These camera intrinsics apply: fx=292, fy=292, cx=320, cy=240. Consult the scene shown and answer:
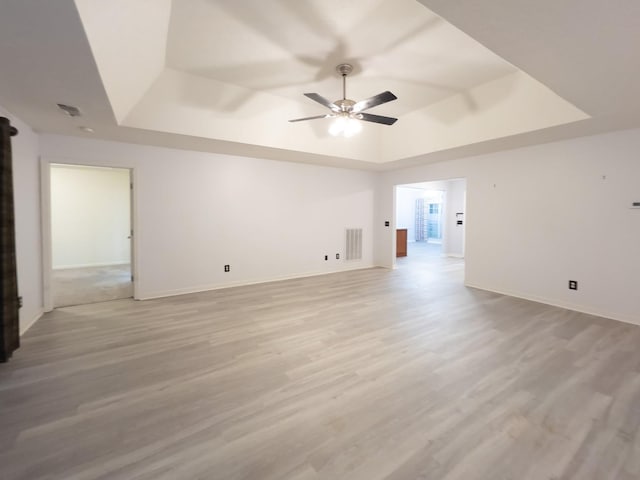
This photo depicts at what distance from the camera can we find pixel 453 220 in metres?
9.14

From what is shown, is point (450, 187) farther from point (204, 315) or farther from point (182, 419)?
point (182, 419)

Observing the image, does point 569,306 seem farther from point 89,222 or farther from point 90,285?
point 89,222

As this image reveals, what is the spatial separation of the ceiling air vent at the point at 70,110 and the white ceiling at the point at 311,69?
0.39 feet

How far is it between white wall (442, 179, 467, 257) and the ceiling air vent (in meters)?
8.87

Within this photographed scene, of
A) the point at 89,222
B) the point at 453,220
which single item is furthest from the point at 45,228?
the point at 453,220

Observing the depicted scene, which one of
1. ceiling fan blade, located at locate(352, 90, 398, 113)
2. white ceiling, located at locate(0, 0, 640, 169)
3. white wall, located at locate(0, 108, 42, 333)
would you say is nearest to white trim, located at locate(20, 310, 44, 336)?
white wall, located at locate(0, 108, 42, 333)

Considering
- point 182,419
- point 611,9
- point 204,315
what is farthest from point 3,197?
point 611,9

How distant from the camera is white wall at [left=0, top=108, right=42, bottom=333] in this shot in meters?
3.22

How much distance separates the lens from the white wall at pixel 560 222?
3682mm

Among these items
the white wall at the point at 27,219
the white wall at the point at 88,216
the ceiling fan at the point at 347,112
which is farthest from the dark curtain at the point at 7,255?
the white wall at the point at 88,216

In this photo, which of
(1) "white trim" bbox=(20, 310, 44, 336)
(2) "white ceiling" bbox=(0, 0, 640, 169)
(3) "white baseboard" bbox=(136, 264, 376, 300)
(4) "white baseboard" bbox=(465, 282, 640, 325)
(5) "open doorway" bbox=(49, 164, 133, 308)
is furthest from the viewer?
(5) "open doorway" bbox=(49, 164, 133, 308)

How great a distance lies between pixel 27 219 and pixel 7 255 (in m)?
1.19

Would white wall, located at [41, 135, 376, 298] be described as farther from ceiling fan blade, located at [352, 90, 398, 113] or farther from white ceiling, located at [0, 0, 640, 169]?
ceiling fan blade, located at [352, 90, 398, 113]

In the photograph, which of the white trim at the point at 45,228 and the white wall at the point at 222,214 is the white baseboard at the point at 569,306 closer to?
the white wall at the point at 222,214
